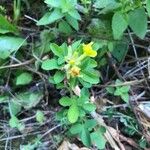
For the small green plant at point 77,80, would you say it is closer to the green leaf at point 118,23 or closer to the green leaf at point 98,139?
the green leaf at point 98,139

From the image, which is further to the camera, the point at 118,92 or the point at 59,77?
the point at 118,92

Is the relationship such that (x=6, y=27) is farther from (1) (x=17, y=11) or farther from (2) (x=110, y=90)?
(2) (x=110, y=90)

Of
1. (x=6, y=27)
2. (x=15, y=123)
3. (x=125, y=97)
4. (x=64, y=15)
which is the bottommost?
(x=15, y=123)

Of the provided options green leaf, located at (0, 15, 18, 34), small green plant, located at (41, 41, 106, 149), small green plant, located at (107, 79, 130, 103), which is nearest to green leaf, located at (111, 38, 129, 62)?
small green plant, located at (107, 79, 130, 103)

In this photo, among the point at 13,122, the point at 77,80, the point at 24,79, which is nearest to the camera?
the point at 77,80

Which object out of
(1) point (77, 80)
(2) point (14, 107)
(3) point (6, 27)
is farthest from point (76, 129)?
(3) point (6, 27)

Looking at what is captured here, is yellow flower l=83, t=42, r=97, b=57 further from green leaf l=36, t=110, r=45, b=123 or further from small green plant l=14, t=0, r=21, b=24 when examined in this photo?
small green plant l=14, t=0, r=21, b=24
